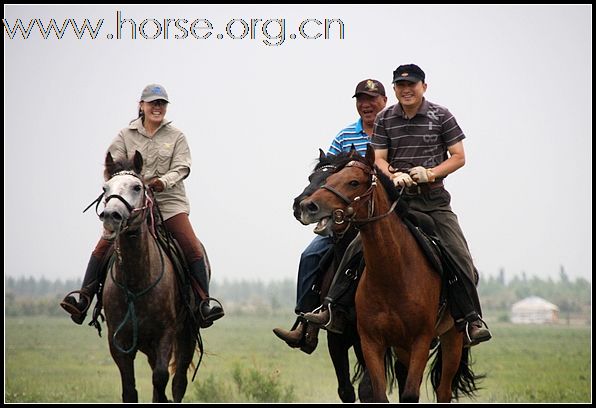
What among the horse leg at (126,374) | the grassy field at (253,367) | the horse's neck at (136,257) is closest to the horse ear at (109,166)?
the horse's neck at (136,257)

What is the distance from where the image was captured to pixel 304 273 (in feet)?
41.5

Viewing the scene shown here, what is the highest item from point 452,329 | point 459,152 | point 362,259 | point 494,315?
point 459,152

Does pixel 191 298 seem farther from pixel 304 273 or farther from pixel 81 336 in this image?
pixel 81 336

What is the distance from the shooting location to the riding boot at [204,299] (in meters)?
12.5

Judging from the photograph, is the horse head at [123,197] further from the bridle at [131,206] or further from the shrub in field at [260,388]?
the shrub in field at [260,388]

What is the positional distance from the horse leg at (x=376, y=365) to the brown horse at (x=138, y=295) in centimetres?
230

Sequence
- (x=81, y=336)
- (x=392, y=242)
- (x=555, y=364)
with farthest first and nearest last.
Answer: (x=81, y=336) → (x=555, y=364) → (x=392, y=242)

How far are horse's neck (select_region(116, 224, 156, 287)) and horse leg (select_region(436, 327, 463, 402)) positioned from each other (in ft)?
10.2

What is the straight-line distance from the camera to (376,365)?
413 inches

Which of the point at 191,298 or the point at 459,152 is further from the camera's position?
the point at 191,298

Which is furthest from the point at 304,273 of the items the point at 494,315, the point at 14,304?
the point at 494,315

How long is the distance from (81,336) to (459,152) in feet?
133

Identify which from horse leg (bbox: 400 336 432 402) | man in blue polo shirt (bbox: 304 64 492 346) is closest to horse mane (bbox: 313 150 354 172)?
man in blue polo shirt (bbox: 304 64 492 346)

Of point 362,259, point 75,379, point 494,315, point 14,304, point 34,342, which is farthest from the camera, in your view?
point 494,315
